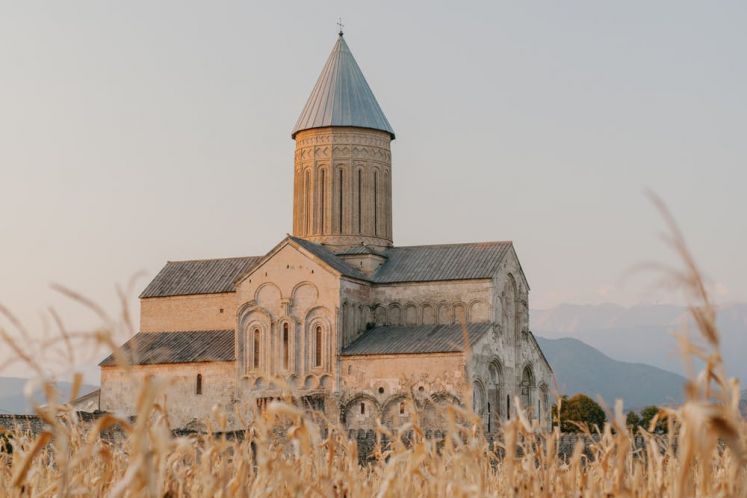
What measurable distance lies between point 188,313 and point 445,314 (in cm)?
872

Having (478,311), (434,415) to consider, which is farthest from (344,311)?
(434,415)

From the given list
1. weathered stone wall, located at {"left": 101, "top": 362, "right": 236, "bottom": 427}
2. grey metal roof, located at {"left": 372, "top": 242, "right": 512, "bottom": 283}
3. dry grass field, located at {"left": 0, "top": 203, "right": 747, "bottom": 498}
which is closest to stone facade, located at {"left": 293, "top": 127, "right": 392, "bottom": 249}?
grey metal roof, located at {"left": 372, "top": 242, "right": 512, "bottom": 283}

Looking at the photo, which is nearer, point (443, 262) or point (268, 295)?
point (268, 295)

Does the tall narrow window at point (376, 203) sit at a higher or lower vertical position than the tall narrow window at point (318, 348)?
higher

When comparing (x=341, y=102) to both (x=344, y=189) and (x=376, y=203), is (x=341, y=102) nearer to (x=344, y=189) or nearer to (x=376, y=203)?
(x=344, y=189)

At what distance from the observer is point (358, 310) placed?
34.3 m

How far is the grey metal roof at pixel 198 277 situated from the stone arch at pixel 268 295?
7.77ft

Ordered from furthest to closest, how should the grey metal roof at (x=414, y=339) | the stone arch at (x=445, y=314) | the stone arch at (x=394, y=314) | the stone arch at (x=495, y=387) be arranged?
the stone arch at (x=394, y=314)
the stone arch at (x=445, y=314)
the stone arch at (x=495, y=387)
the grey metal roof at (x=414, y=339)

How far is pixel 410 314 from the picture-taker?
3434 centimetres

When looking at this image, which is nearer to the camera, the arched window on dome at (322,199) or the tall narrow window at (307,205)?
the arched window on dome at (322,199)

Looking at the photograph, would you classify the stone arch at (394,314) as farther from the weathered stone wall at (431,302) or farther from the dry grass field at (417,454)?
the dry grass field at (417,454)

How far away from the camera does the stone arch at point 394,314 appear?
113ft

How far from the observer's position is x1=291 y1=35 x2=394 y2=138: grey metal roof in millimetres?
36781

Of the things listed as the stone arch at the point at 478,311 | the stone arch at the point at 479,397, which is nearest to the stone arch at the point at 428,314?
the stone arch at the point at 478,311
